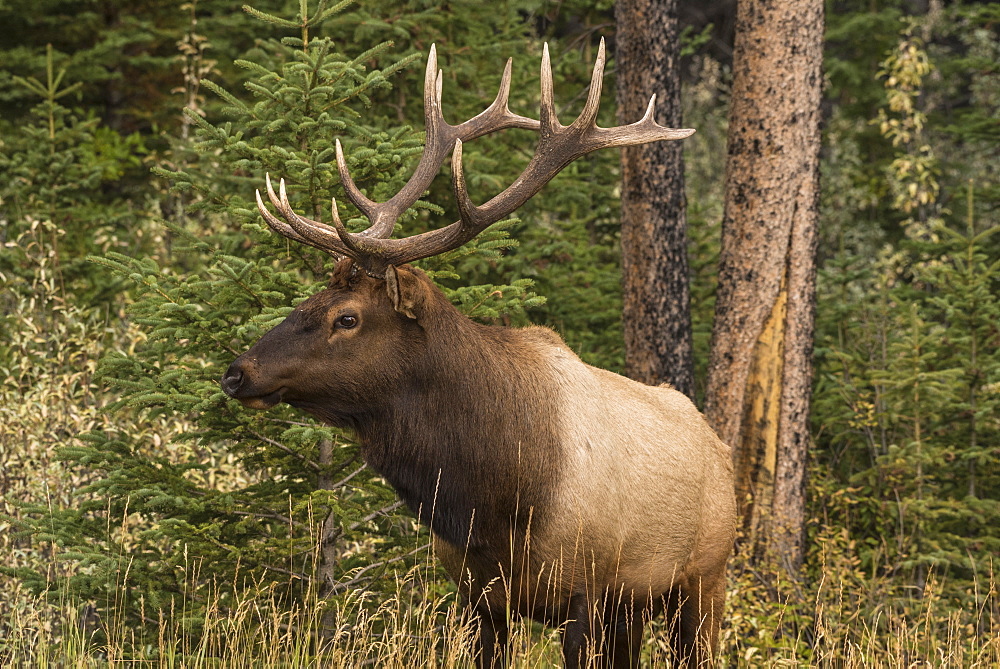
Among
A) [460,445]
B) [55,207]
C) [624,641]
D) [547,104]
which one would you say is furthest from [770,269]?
[55,207]

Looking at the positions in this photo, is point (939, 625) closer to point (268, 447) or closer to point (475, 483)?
point (475, 483)

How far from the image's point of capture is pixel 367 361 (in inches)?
184

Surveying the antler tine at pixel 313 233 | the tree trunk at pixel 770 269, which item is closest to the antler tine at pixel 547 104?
the antler tine at pixel 313 233

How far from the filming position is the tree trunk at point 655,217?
25.1 feet

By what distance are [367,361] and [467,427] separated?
53 cm

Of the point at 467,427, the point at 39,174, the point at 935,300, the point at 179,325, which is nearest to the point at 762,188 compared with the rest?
the point at 935,300

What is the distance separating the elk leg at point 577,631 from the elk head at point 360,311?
1.26m

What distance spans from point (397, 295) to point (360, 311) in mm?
176

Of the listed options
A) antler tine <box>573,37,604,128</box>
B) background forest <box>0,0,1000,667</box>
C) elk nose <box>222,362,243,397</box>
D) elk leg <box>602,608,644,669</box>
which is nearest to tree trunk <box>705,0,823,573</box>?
background forest <box>0,0,1000,667</box>

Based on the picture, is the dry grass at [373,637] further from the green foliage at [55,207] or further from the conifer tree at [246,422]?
the green foliage at [55,207]

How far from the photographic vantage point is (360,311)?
183 inches

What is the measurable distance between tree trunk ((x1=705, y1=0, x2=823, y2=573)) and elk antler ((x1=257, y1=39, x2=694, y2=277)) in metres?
2.14

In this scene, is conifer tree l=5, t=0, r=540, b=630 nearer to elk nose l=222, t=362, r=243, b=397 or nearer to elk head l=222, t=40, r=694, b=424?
elk head l=222, t=40, r=694, b=424

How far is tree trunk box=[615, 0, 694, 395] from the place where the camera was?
301 inches
